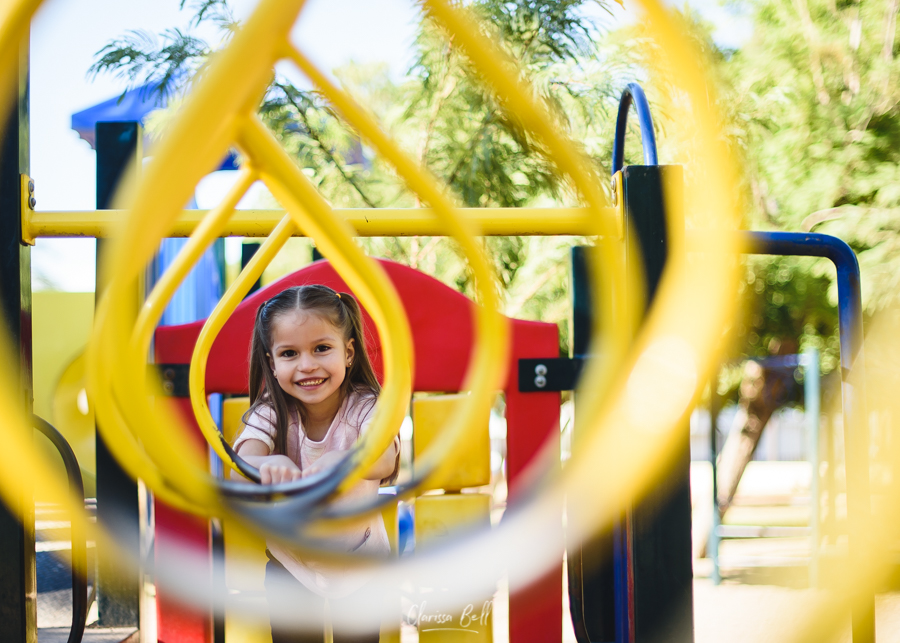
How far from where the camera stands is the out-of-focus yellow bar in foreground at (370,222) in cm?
163

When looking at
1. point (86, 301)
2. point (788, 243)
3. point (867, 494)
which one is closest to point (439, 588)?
point (867, 494)

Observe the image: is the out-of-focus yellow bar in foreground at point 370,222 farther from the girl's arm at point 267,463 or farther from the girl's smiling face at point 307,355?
the girl's arm at point 267,463

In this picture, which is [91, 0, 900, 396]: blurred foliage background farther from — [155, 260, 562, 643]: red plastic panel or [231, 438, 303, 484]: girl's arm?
[231, 438, 303, 484]: girl's arm

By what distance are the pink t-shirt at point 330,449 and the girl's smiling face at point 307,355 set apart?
0.31 ft

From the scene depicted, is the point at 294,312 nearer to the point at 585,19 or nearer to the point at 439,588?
the point at 439,588

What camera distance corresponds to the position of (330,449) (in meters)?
1.63

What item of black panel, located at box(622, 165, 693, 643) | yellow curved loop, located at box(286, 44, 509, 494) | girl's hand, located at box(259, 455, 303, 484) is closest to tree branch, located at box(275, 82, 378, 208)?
black panel, located at box(622, 165, 693, 643)

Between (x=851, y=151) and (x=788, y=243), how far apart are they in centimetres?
486

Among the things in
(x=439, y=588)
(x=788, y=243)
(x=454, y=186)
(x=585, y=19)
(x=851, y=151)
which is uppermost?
(x=585, y=19)

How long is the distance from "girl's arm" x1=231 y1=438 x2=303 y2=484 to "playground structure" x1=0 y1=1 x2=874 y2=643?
9 centimetres

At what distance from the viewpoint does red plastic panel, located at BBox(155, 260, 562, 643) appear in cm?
207

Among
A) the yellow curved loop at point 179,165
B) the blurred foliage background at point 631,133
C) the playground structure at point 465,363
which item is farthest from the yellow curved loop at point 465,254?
the blurred foliage background at point 631,133

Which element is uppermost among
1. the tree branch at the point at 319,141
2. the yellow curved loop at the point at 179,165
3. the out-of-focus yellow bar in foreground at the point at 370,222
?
the tree branch at the point at 319,141

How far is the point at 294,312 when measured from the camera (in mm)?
1559
